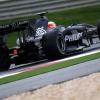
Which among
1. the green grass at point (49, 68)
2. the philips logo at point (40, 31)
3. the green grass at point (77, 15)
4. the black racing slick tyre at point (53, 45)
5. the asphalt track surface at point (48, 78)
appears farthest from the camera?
the green grass at point (77, 15)

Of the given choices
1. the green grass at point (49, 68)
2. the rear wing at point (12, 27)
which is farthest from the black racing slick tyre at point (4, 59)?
the green grass at point (49, 68)

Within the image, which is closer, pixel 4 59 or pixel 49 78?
pixel 49 78

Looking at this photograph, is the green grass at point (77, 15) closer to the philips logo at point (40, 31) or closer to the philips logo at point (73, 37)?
the philips logo at point (73, 37)

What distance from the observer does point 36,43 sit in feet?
32.2

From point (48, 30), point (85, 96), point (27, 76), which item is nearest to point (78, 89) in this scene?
point (85, 96)

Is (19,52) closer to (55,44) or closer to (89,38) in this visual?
(55,44)

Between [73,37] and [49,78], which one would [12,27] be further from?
[49,78]

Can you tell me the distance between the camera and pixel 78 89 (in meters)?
7.52

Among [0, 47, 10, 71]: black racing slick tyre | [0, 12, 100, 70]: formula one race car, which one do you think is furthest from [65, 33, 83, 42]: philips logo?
[0, 47, 10, 71]: black racing slick tyre

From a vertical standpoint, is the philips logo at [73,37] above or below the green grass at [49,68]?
above

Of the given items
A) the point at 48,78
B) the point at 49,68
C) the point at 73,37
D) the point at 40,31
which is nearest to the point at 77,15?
the point at 73,37

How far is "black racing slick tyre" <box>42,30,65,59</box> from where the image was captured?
31.0 feet

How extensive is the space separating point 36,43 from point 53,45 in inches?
20.7

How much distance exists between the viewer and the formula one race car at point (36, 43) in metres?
9.56
